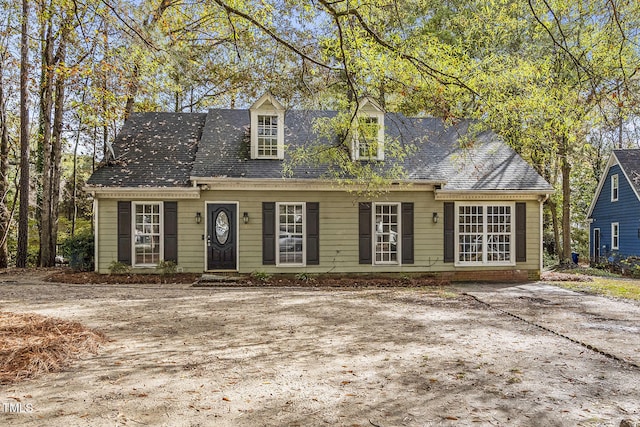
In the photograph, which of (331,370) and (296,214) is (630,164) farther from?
(331,370)

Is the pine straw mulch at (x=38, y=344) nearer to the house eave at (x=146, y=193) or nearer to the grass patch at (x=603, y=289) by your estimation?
the house eave at (x=146, y=193)

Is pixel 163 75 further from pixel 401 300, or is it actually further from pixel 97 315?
pixel 401 300

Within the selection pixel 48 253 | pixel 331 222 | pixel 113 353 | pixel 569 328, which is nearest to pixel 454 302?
pixel 569 328

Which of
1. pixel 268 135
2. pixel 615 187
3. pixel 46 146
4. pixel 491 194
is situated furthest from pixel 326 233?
pixel 615 187

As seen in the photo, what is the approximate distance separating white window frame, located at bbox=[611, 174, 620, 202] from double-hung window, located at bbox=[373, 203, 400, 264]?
47.6 feet

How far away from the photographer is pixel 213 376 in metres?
3.97

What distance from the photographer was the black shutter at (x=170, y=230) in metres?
11.4

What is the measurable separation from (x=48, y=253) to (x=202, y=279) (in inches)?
302

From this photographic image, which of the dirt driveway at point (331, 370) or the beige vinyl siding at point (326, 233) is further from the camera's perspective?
the beige vinyl siding at point (326, 233)

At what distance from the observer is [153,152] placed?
41.3 feet

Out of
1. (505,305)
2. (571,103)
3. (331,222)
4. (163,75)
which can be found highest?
(163,75)

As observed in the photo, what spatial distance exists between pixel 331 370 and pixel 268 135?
9263 millimetres

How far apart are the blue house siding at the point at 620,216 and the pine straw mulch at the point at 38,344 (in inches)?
834

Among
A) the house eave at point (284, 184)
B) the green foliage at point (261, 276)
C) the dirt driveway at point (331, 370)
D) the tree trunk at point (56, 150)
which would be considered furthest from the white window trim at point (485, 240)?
the tree trunk at point (56, 150)
